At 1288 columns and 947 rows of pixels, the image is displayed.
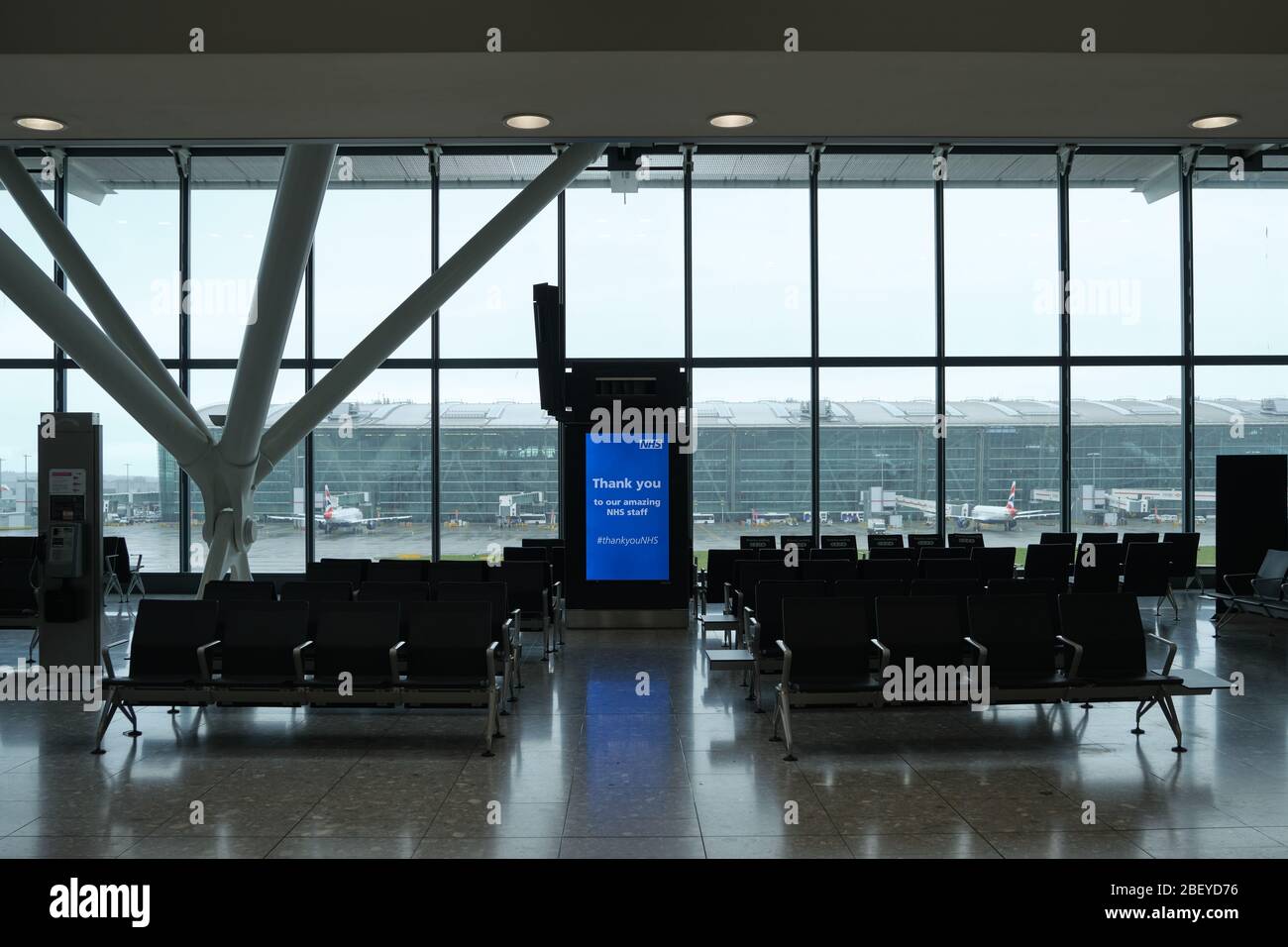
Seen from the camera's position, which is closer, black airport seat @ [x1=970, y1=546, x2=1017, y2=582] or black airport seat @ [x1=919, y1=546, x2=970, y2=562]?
black airport seat @ [x1=970, y1=546, x2=1017, y2=582]

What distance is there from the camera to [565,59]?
298cm

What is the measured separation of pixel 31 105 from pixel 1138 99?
398 cm

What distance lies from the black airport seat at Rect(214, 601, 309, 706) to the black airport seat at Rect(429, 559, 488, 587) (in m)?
2.75

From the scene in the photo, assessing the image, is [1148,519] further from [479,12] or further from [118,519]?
[118,519]

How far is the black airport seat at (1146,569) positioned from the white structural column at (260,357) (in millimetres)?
9421

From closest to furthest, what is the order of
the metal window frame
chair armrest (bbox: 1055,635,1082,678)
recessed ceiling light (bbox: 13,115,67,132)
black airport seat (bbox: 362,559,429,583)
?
recessed ceiling light (bbox: 13,115,67,132), chair armrest (bbox: 1055,635,1082,678), black airport seat (bbox: 362,559,429,583), the metal window frame

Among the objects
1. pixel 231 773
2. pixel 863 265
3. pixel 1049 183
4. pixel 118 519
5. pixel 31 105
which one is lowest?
pixel 231 773

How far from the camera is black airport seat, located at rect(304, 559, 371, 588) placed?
9.27 metres

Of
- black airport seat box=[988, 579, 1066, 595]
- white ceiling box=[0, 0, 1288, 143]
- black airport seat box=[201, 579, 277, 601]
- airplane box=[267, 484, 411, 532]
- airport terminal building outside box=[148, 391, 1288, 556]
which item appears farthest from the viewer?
airplane box=[267, 484, 411, 532]

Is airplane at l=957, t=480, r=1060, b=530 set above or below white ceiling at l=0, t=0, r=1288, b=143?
below

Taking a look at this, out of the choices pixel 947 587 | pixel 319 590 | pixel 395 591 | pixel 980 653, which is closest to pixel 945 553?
pixel 947 587

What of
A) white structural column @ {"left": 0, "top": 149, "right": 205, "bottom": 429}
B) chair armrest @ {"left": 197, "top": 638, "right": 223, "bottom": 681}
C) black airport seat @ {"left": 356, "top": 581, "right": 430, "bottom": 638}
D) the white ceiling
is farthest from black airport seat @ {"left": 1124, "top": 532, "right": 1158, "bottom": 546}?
white structural column @ {"left": 0, "top": 149, "right": 205, "bottom": 429}

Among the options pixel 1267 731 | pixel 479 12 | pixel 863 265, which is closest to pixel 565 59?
pixel 479 12

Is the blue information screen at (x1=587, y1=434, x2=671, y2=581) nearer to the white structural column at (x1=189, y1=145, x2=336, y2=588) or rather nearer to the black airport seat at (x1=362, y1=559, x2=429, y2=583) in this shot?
the black airport seat at (x1=362, y1=559, x2=429, y2=583)
